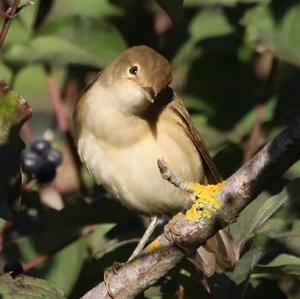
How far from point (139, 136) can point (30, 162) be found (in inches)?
27.8

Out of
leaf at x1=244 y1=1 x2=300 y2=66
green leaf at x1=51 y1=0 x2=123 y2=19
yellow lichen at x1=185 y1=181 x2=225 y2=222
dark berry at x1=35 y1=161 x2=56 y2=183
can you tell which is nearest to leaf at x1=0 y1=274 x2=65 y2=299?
yellow lichen at x1=185 y1=181 x2=225 y2=222

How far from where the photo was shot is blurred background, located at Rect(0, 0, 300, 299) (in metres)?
3.29

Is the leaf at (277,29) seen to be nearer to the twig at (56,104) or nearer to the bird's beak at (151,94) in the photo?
the bird's beak at (151,94)

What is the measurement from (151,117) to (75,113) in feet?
1.05

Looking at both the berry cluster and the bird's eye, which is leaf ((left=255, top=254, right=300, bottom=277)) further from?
the berry cluster

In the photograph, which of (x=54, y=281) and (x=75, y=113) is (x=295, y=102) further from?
(x=54, y=281)

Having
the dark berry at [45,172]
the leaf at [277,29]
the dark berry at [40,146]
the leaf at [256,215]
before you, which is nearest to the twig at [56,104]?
the dark berry at [40,146]

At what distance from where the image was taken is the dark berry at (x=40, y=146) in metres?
4.36

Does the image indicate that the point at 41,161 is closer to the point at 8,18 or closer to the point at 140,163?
the point at 140,163

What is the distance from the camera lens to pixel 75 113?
391 centimetres

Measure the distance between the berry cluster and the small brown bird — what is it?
27cm

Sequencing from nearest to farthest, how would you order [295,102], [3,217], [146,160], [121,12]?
[3,217], [146,160], [295,102], [121,12]

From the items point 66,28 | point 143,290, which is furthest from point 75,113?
point 143,290

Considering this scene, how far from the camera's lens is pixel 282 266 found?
3.07 metres
